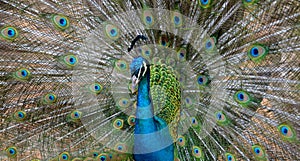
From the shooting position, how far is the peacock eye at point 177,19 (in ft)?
7.02

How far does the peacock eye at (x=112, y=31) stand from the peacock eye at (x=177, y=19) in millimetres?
391

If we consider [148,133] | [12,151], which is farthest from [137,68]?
[12,151]

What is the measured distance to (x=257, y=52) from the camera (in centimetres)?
189

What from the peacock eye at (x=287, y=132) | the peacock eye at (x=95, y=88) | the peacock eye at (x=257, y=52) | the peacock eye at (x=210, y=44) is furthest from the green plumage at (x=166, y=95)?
the peacock eye at (x=287, y=132)

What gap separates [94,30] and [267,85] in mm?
1159

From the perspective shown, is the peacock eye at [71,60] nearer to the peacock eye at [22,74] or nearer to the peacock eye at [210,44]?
the peacock eye at [22,74]

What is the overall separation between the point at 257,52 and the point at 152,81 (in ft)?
2.20

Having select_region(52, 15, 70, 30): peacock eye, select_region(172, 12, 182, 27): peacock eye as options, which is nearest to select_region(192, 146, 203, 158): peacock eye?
select_region(172, 12, 182, 27): peacock eye

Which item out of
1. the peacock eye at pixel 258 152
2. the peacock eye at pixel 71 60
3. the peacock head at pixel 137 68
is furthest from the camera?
the peacock eye at pixel 71 60

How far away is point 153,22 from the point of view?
7.31ft

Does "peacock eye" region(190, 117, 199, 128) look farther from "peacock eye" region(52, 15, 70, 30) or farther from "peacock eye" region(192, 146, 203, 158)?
"peacock eye" region(52, 15, 70, 30)

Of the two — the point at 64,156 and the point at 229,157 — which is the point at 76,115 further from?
the point at 229,157

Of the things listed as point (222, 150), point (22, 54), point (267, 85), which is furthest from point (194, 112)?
point (22, 54)

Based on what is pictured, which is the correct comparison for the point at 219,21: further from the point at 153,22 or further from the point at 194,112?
the point at 194,112
